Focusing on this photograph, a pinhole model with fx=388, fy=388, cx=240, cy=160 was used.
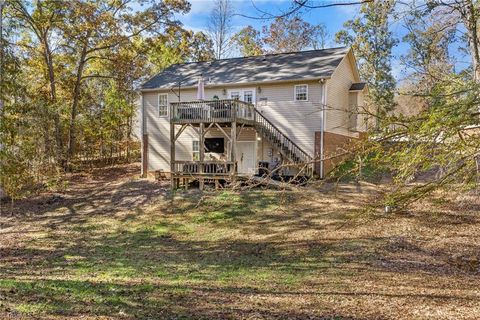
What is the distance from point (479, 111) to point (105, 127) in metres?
29.1

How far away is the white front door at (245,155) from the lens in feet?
67.3

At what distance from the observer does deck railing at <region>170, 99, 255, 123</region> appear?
17953mm

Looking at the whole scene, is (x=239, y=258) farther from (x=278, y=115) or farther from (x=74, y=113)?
(x=74, y=113)

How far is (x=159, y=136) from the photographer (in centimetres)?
2278

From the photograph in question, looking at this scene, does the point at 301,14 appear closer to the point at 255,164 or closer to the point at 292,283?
the point at 292,283

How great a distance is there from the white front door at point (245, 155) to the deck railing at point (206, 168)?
74.2 inches

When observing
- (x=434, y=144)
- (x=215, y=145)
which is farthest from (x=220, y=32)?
(x=434, y=144)

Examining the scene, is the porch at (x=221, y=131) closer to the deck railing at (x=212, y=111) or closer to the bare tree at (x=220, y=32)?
the deck railing at (x=212, y=111)

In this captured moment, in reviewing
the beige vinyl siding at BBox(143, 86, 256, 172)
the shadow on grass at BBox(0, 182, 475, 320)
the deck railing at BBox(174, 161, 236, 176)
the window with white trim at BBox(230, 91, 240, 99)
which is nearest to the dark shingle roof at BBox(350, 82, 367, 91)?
the window with white trim at BBox(230, 91, 240, 99)

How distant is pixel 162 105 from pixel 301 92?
328 inches

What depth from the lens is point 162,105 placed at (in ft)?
74.5

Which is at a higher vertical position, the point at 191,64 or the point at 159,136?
the point at 191,64

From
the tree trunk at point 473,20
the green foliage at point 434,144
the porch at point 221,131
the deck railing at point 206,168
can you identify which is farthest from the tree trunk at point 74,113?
the green foliage at point 434,144

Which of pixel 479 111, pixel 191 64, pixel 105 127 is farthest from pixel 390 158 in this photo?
pixel 105 127
